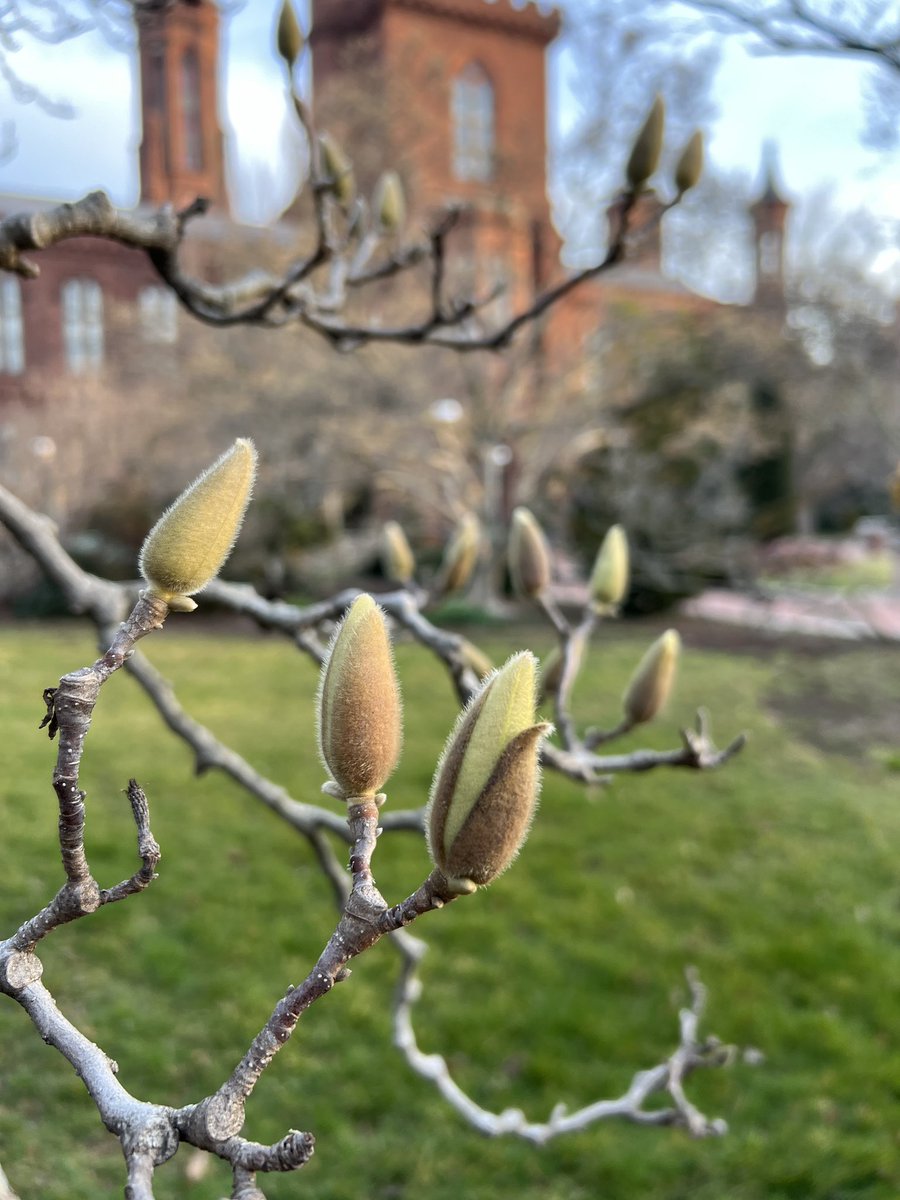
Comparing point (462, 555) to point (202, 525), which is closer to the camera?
point (202, 525)

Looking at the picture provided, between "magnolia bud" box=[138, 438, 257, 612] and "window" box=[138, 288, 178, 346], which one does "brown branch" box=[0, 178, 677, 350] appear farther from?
"window" box=[138, 288, 178, 346]

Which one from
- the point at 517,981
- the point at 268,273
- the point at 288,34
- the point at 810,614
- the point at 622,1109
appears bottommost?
the point at 810,614

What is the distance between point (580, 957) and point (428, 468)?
11.9 metres

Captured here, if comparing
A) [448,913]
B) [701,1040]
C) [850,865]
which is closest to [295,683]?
[448,913]

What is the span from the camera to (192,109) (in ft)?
83.1

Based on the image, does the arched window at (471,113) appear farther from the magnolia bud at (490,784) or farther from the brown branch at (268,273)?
the magnolia bud at (490,784)

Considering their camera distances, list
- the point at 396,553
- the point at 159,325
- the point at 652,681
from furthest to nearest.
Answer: the point at 159,325 → the point at 396,553 → the point at 652,681

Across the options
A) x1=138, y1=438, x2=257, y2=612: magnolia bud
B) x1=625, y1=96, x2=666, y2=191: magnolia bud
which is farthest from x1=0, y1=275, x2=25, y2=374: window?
x1=138, y1=438, x2=257, y2=612: magnolia bud

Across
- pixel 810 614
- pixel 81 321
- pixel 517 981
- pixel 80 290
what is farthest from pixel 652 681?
pixel 81 321

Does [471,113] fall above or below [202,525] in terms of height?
above

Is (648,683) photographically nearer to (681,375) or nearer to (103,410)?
(681,375)

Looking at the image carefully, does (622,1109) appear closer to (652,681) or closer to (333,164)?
(652,681)

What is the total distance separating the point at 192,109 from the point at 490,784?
1124 inches

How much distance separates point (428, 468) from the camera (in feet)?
51.2
